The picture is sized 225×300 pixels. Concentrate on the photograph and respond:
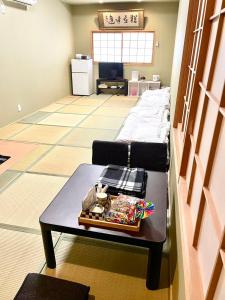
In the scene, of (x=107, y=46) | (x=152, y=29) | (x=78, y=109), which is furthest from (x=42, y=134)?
(x=152, y=29)

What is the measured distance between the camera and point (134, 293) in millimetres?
1479

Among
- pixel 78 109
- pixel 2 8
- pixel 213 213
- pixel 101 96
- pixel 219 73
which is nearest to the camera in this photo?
pixel 213 213

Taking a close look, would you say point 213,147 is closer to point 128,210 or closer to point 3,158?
point 128,210

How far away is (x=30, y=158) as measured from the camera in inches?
128

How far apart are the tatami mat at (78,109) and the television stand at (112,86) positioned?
1.71 metres

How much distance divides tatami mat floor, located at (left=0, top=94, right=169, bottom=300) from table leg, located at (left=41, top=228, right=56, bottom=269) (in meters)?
0.06

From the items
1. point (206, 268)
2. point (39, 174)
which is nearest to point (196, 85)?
point (206, 268)

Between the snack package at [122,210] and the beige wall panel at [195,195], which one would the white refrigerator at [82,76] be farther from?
the beige wall panel at [195,195]

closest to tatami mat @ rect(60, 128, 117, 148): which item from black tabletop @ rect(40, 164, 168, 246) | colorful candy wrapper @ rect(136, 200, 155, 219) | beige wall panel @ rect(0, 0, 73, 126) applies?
beige wall panel @ rect(0, 0, 73, 126)

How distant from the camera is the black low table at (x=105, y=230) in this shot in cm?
127

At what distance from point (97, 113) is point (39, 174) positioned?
2783 millimetres

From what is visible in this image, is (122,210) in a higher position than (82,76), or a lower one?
lower

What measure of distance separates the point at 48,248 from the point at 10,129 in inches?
129

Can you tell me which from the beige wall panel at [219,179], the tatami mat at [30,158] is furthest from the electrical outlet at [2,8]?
the beige wall panel at [219,179]
